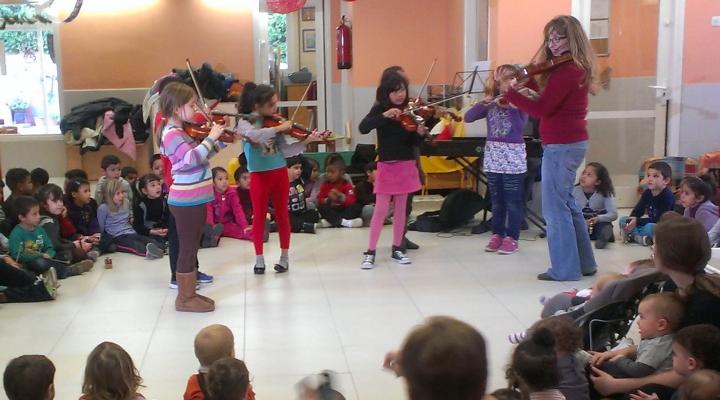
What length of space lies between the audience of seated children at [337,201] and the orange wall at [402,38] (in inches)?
103

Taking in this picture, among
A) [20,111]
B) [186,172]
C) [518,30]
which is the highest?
[518,30]

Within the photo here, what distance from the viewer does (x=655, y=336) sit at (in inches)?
100.0

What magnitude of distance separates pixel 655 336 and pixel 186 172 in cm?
229

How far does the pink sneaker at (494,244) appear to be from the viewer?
5395 mm

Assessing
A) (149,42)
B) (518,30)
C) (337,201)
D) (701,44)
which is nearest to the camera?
(337,201)

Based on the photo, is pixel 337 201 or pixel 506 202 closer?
pixel 506 202

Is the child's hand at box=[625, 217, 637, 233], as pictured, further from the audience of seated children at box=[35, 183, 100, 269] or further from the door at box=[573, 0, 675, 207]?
the audience of seated children at box=[35, 183, 100, 269]

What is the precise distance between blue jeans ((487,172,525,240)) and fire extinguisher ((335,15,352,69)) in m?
2.85

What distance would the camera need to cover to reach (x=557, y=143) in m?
4.32

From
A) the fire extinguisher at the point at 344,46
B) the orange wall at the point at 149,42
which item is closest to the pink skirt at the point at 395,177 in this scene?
the fire extinguisher at the point at 344,46

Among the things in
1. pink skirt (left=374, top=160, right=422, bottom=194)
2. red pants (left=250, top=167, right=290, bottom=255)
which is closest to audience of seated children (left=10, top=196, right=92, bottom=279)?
red pants (left=250, top=167, right=290, bottom=255)

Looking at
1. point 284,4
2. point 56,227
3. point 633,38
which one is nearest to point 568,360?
point 56,227

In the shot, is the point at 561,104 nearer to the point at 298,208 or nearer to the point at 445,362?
the point at 298,208

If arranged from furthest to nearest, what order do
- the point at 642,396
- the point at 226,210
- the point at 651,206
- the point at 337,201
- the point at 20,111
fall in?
the point at 20,111 → the point at 337,201 → the point at 226,210 → the point at 651,206 → the point at 642,396
